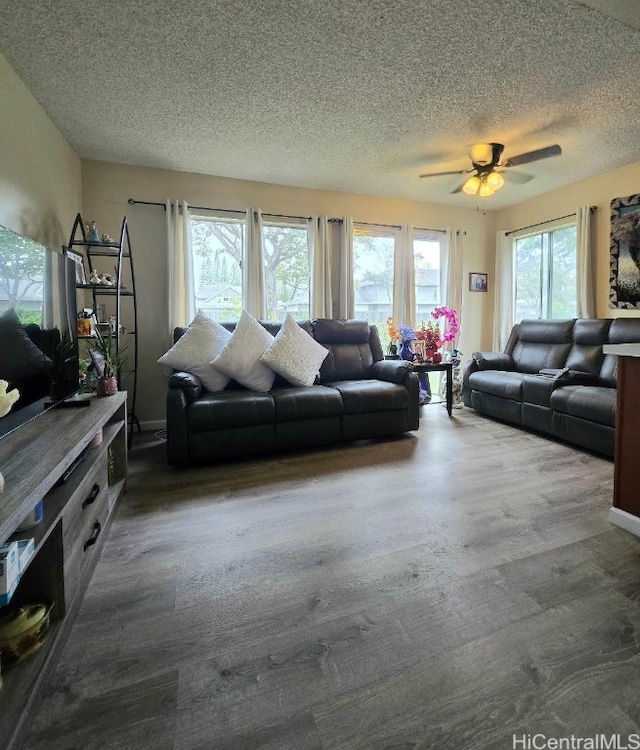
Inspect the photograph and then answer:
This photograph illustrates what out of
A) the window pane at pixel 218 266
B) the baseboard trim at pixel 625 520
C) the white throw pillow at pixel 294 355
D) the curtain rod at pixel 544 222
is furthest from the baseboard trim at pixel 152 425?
the curtain rod at pixel 544 222

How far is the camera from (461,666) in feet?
3.59

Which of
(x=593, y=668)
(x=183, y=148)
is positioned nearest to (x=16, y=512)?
(x=593, y=668)

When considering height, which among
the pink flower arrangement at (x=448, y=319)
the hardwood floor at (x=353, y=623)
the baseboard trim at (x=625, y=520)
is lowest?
the hardwood floor at (x=353, y=623)

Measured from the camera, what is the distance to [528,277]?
4.77 m

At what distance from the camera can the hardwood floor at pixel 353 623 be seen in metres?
0.94

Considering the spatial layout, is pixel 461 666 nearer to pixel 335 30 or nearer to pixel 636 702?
pixel 636 702

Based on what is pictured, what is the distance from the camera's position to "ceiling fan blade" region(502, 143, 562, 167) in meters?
2.69

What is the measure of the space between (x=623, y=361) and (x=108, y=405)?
2593mm

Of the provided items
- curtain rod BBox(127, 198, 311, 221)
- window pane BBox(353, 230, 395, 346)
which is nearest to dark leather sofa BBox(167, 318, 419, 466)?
window pane BBox(353, 230, 395, 346)

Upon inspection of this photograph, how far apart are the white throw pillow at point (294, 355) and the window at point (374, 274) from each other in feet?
4.27

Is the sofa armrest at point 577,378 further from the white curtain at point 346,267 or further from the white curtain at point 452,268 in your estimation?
the white curtain at point 346,267

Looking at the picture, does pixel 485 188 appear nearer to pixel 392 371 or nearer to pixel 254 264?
pixel 392 371

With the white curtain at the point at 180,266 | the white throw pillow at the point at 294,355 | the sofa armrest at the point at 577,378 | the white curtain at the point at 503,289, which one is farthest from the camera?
the white curtain at the point at 503,289

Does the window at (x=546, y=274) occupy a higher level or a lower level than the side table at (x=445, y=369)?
higher
